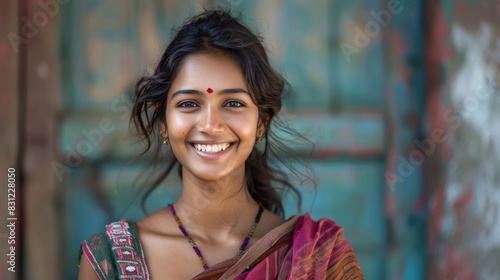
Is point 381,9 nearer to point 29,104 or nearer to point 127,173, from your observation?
point 127,173

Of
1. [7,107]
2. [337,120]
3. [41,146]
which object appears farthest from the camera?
[337,120]

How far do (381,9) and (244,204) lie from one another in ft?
5.12

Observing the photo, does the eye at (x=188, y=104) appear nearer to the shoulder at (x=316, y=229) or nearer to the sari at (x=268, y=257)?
the sari at (x=268, y=257)

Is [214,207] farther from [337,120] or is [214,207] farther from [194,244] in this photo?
[337,120]

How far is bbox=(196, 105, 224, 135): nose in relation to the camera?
2148mm

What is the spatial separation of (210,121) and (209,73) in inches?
7.7

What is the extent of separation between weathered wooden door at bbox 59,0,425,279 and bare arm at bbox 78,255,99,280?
979mm

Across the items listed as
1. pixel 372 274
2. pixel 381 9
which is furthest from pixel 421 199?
pixel 381 9

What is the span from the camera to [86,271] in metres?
2.26

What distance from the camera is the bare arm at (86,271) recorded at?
7.36 ft

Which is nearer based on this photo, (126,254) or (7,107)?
(126,254)

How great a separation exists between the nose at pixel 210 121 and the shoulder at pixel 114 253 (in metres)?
0.54

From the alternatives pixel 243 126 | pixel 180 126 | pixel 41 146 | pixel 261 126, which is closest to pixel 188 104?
pixel 180 126

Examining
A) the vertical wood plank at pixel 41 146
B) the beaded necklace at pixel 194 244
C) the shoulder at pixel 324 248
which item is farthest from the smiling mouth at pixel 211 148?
the vertical wood plank at pixel 41 146
